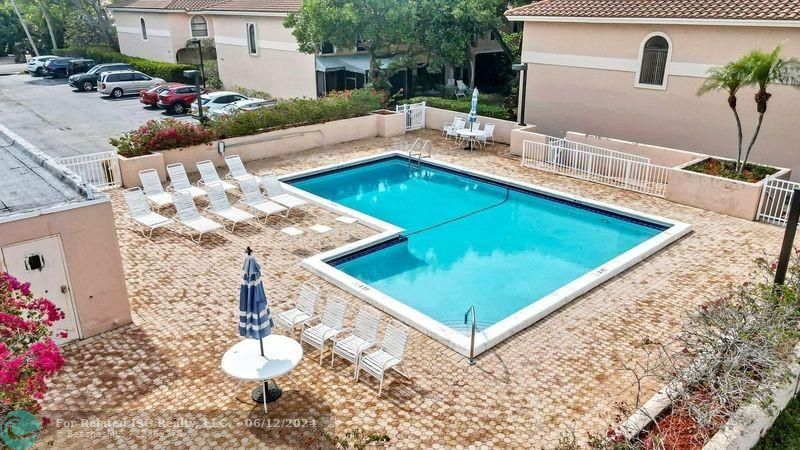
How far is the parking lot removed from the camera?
83.6 ft

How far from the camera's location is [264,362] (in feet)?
27.7

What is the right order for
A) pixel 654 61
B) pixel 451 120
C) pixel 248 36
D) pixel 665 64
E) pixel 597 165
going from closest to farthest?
pixel 597 165, pixel 665 64, pixel 654 61, pixel 451 120, pixel 248 36

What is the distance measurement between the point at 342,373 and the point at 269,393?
1.20 m

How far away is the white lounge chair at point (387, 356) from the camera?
8883mm

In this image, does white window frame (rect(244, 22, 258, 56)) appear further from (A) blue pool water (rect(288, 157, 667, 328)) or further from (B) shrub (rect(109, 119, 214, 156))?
(A) blue pool water (rect(288, 157, 667, 328))

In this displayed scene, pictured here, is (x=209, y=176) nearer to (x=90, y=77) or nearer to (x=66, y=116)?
(x=66, y=116)

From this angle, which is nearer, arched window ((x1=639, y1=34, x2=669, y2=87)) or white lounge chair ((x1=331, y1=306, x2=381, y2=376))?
white lounge chair ((x1=331, y1=306, x2=381, y2=376))

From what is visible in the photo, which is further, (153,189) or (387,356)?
(153,189)

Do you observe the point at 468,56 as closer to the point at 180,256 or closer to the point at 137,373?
the point at 180,256

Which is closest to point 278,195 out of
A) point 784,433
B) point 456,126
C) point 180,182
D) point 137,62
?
point 180,182

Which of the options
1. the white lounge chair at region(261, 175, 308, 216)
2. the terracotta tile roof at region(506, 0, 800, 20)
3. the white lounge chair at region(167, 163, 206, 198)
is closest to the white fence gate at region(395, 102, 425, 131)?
the terracotta tile roof at region(506, 0, 800, 20)

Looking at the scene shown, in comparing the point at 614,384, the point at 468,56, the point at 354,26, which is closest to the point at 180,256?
the point at 614,384

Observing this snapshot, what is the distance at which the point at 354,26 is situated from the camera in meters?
25.3

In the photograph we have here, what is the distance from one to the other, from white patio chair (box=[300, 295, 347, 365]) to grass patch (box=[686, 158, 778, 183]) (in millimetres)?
11977
